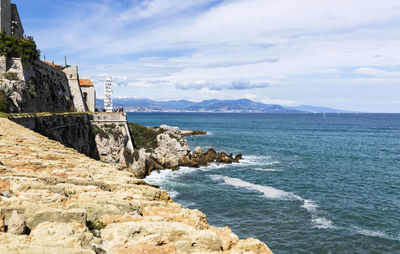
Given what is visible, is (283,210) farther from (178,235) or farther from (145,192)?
(178,235)

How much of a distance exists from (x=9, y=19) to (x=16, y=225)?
5249cm

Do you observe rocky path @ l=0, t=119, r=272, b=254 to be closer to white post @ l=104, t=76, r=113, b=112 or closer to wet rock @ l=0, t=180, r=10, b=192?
wet rock @ l=0, t=180, r=10, b=192

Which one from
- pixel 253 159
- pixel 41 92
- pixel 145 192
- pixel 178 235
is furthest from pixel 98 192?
pixel 253 159

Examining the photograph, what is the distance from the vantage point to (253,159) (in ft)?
198

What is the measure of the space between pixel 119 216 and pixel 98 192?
1.70m

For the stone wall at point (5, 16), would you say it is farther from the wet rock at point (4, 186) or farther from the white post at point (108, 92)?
the wet rock at point (4, 186)

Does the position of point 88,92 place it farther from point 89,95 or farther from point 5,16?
point 5,16

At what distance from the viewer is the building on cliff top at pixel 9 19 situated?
44125mm

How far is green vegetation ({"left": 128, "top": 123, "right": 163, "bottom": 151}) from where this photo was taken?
57.3m

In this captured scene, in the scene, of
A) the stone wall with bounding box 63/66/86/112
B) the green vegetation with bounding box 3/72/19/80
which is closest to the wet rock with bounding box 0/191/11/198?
the green vegetation with bounding box 3/72/19/80

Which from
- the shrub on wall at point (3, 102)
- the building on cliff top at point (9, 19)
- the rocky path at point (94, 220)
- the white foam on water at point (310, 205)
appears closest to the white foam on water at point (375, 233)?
the white foam on water at point (310, 205)

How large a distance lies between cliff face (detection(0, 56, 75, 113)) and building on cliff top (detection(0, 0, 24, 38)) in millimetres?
7643

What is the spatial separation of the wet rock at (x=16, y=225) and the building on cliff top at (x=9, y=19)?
46129 mm

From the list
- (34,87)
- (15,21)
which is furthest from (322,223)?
(15,21)
